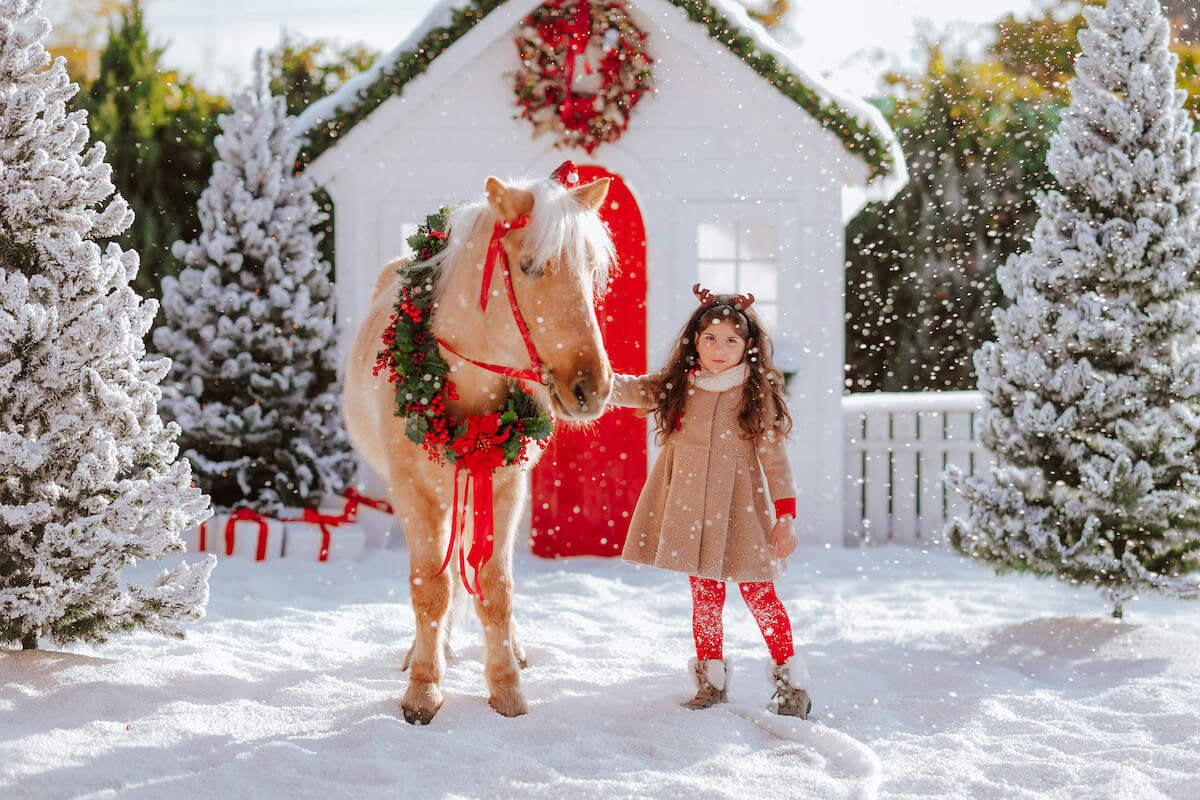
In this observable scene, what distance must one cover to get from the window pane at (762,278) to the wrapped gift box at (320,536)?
353 centimetres

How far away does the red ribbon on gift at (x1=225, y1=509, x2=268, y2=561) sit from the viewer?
23.6ft

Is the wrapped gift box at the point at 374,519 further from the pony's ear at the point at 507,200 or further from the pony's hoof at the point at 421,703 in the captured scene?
the pony's ear at the point at 507,200

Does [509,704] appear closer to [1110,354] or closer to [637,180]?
[1110,354]

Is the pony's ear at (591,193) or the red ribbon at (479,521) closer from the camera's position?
the pony's ear at (591,193)

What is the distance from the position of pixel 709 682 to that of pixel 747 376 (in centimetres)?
120

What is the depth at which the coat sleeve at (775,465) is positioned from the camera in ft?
12.9

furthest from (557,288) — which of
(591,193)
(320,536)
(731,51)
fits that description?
(731,51)

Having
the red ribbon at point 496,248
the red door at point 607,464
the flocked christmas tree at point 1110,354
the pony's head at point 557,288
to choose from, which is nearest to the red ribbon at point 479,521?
the pony's head at point 557,288

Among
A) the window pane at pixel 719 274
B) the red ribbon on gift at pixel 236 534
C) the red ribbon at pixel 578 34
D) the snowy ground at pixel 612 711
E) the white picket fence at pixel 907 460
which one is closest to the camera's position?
the snowy ground at pixel 612 711

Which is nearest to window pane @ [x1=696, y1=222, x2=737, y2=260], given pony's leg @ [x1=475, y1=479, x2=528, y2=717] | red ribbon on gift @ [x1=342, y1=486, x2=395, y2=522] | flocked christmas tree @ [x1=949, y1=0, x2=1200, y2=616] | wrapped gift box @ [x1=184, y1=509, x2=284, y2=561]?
flocked christmas tree @ [x1=949, y1=0, x2=1200, y2=616]

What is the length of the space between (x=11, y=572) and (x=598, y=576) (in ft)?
12.9

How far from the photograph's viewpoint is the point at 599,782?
317 cm

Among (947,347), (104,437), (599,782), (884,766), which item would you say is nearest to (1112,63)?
(884,766)

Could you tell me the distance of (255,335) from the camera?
293 inches
